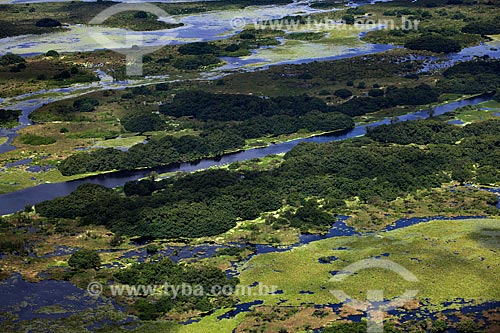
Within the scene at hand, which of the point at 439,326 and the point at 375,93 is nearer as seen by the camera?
the point at 439,326

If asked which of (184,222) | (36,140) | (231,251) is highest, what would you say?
(36,140)

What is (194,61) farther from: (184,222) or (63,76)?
(184,222)

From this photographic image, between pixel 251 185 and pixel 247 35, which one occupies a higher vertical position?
pixel 247 35

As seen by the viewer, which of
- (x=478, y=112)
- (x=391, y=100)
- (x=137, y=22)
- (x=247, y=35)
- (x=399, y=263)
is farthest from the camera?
(x=137, y=22)

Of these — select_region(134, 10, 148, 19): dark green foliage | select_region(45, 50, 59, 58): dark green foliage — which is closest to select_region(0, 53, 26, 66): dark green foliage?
select_region(45, 50, 59, 58): dark green foliage

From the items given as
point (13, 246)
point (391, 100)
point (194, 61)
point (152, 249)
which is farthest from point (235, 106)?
point (13, 246)

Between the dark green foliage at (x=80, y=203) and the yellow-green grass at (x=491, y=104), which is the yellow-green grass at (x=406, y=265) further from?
the yellow-green grass at (x=491, y=104)

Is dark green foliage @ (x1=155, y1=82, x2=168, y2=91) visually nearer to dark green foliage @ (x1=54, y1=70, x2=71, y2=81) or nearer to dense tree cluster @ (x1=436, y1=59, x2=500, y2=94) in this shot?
dark green foliage @ (x1=54, y1=70, x2=71, y2=81)
